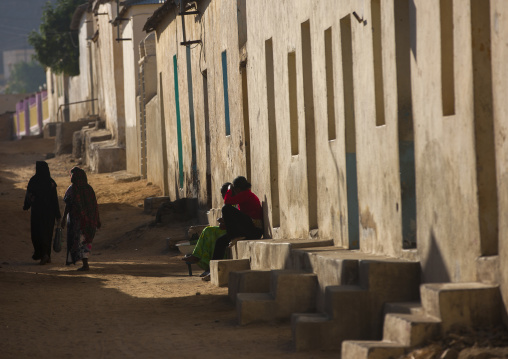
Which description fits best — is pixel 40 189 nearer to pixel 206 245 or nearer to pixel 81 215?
pixel 81 215

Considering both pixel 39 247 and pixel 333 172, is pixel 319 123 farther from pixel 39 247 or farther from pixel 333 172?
pixel 39 247

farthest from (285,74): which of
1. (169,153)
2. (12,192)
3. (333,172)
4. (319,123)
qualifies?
(12,192)

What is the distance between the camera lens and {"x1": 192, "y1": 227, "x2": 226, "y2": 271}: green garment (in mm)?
11828

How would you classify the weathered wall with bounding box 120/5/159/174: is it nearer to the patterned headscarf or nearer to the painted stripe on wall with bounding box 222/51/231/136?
the painted stripe on wall with bounding box 222/51/231/136

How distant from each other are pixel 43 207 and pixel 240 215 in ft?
14.7

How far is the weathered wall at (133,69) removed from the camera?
2684 centimetres

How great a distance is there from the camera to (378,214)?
8.09 m

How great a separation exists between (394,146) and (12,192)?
19.0 meters

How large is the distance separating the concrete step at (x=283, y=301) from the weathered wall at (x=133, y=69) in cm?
1881

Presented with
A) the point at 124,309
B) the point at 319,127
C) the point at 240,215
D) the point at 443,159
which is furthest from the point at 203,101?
the point at 443,159

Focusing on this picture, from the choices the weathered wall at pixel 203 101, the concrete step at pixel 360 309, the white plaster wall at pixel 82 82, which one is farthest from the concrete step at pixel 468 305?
the white plaster wall at pixel 82 82

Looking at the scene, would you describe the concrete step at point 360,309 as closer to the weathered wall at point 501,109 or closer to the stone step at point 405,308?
the stone step at point 405,308

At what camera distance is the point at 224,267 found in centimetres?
1084

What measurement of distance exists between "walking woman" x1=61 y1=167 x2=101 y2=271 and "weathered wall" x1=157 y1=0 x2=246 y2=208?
234cm
